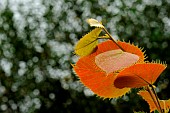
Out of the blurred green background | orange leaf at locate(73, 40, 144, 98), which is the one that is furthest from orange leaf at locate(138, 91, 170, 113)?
the blurred green background

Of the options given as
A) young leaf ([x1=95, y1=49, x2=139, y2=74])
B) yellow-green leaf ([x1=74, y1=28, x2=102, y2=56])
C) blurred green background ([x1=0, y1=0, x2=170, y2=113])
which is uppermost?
blurred green background ([x1=0, y1=0, x2=170, y2=113])

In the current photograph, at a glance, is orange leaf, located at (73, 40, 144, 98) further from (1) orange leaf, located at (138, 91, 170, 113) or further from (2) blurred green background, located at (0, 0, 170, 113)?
(2) blurred green background, located at (0, 0, 170, 113)

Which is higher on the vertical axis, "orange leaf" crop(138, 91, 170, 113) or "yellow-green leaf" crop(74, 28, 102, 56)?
"yellow-green leaf" crop(74, 28, 102, 56)

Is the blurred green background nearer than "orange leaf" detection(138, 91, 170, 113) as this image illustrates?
No

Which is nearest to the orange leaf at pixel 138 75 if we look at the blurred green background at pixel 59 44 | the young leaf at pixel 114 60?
the young leaf at pixel 114 60

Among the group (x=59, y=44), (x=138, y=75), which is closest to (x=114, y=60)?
(x=138, y=75)

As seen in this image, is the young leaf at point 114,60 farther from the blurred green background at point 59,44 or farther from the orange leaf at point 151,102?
the blurred green background at point 59,44
